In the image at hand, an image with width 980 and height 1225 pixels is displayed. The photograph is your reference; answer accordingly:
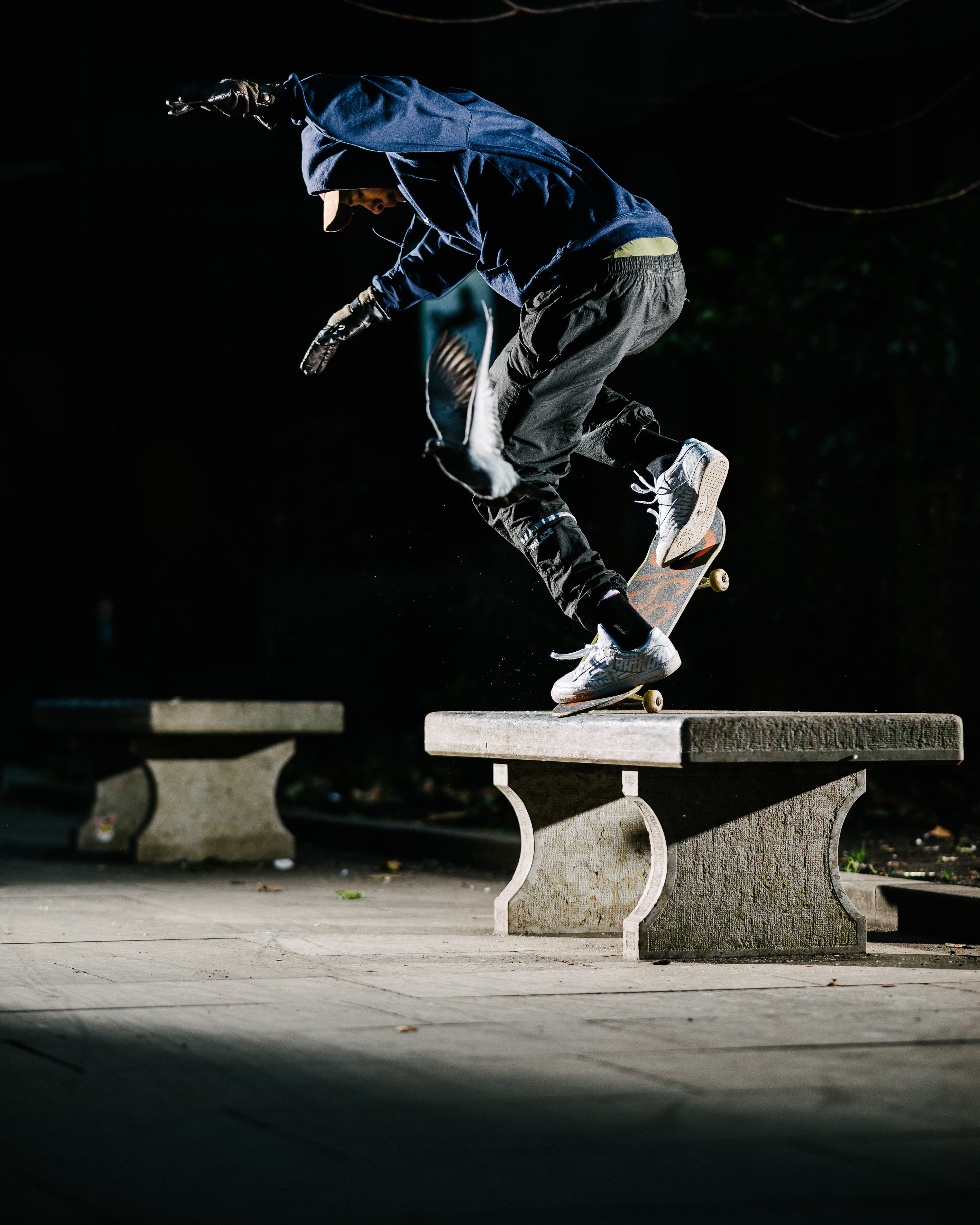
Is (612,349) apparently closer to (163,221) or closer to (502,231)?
(502,231)

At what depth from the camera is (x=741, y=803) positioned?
17.9 feet

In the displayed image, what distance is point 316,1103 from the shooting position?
3410 millimetres

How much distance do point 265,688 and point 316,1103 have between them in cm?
1180

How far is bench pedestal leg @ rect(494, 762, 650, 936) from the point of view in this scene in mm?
6242

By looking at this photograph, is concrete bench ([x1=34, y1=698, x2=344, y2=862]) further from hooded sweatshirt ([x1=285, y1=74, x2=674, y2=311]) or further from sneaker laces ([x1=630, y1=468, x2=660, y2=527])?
hooded sweatshirt ([x1=285, y1=74, x2=674, y2=311])

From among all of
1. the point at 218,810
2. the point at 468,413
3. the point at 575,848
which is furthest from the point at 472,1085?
the point at 218,810

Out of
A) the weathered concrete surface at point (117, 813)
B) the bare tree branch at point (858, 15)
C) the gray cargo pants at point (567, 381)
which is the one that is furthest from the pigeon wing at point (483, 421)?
the weathered concrete surface at point (117, 813)

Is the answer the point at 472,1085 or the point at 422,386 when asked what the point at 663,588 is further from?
the point at 422,386

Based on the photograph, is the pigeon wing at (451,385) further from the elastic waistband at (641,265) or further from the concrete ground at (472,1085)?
the concrete ground at (472,1085)

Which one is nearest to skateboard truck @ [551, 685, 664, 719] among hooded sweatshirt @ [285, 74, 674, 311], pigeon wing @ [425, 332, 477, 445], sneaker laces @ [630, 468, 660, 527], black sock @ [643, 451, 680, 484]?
sneaker laces @ [630, 468, 660, 527]

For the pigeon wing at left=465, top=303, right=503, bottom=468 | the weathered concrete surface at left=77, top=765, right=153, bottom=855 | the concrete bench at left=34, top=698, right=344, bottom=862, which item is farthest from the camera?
the weathered concrete surface at left=77, top=765, right=153, bottom=855

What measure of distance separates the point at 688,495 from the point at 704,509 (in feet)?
0.25

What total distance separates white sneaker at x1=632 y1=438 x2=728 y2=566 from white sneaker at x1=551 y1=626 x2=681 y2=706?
1.18 feet

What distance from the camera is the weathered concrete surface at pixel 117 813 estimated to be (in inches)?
391
